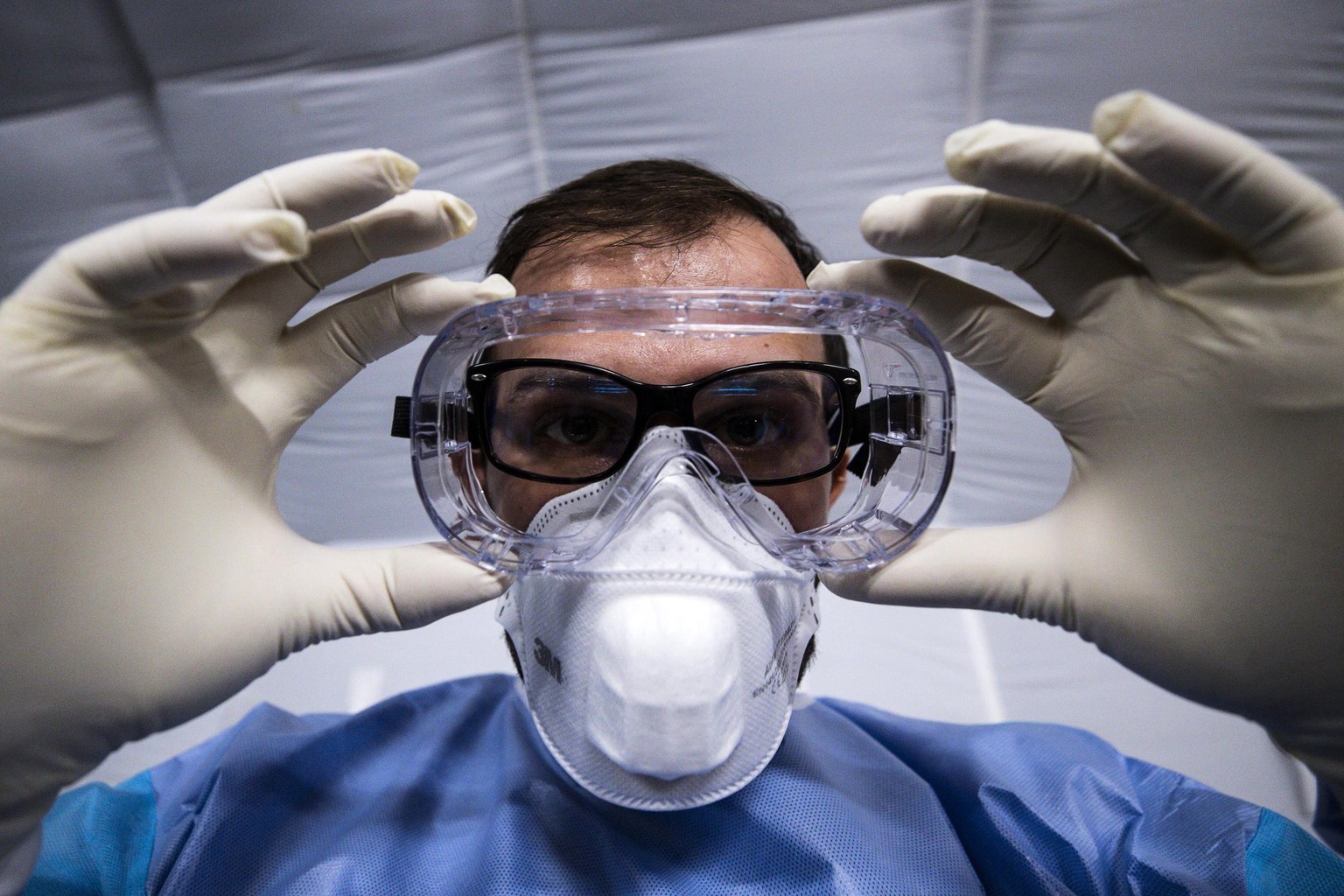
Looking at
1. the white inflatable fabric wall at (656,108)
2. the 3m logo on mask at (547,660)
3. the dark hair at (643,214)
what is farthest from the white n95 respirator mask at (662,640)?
the white inflatable fabric wall at (656,108)

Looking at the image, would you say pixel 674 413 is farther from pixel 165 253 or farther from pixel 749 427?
pixel 165 253

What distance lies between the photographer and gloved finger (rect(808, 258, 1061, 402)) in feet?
2.75

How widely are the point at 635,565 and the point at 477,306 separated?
32cm

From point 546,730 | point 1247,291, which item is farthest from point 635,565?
point 1247,291

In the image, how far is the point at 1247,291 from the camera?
70 cm

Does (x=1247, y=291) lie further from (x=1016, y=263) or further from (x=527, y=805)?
(x=527, y=805)

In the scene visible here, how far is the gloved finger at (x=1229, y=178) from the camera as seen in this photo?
65 cm

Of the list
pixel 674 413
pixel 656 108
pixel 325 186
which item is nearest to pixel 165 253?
pixel 325 186

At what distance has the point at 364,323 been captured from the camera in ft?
2.86

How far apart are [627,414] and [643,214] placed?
0.33m

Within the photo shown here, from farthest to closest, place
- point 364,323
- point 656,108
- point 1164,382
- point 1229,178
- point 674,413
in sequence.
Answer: point 656,108 < point 674,413 < point 364,323 < point 1164,382 < point 1229,178

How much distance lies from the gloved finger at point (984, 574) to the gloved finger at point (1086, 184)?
0.31 m

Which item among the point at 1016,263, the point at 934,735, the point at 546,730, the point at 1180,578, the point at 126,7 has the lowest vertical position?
the point at 934,735

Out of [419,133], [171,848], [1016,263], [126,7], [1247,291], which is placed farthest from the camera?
[419,133]
